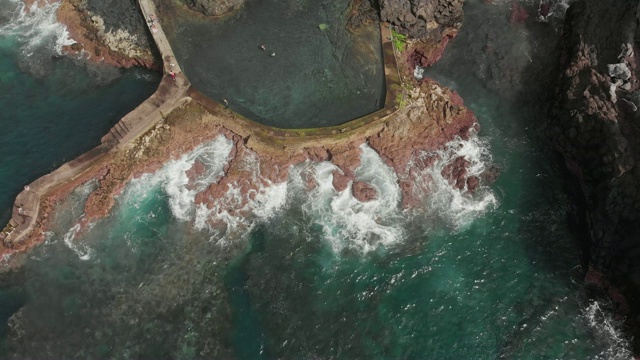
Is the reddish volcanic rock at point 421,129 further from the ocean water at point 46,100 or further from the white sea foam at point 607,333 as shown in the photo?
the ocean water at point 46,100

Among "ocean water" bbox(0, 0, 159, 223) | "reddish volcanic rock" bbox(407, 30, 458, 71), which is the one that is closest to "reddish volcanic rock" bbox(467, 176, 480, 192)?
"reddish volcanic rock" bbox(407, 30, 458, 71)

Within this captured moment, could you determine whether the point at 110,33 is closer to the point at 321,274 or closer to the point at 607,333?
the point at 321,274

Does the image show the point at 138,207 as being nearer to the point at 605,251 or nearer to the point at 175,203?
the point at 175,203

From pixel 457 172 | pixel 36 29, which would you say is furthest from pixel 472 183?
pixel 36 29

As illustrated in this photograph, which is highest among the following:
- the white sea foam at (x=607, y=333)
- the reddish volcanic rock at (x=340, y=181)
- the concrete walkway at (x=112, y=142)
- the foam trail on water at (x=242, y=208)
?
the concrete walkway at (x=112, y=142)

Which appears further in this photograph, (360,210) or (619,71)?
(619,71)

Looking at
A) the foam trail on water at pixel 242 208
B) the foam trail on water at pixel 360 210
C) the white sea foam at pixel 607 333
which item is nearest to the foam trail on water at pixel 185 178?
the foam trail on water at pixel 242 208

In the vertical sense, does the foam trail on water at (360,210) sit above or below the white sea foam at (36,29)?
below
